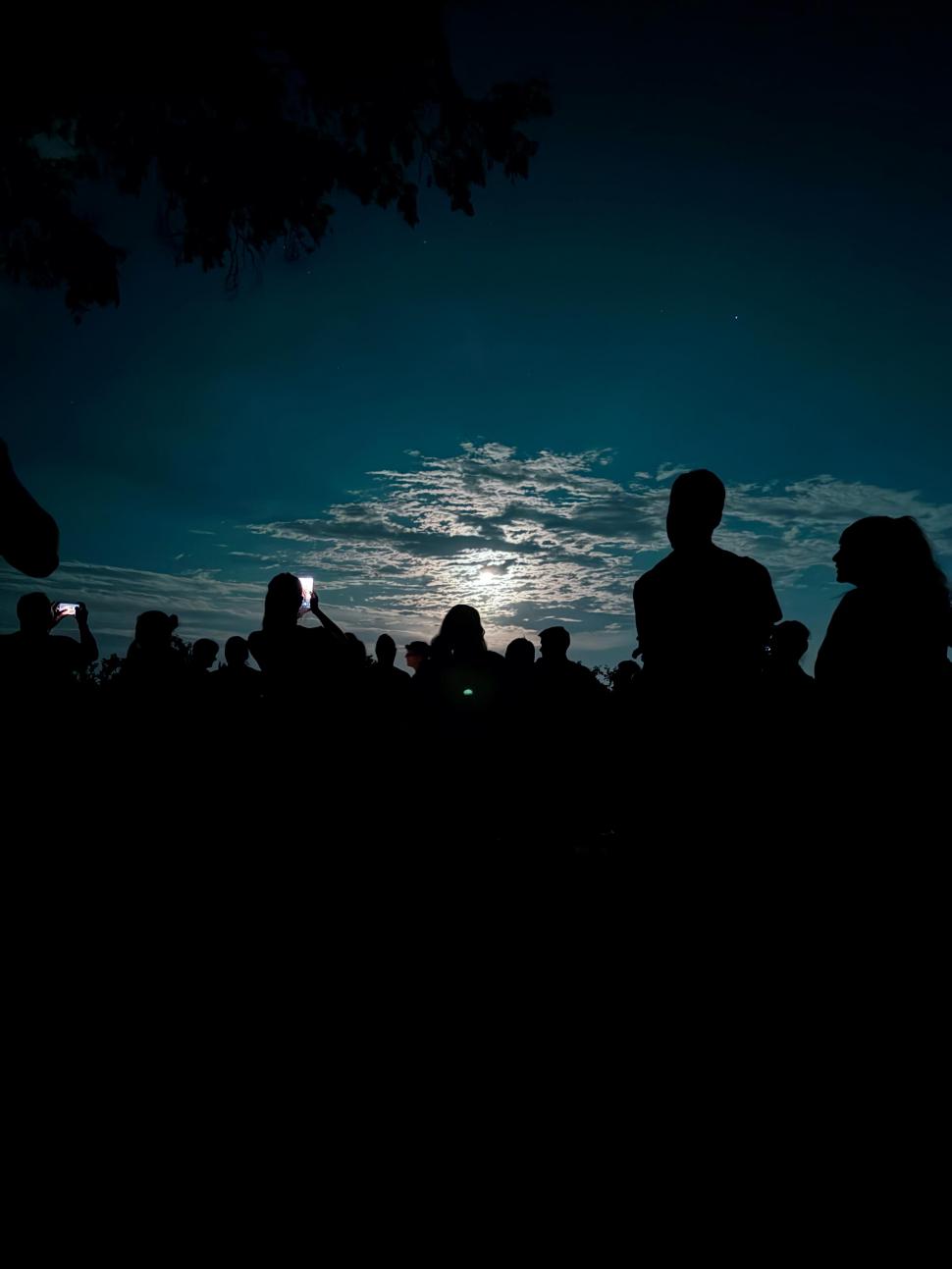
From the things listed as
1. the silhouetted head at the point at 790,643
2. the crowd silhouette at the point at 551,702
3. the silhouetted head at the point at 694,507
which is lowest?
the crowd silhouette at the point at 551,702

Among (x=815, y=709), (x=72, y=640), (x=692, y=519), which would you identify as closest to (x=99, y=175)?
(x=72, y=640)

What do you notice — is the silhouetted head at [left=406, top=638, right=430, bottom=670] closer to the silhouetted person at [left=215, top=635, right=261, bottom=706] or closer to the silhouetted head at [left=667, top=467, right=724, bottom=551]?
the silhouetted person at [left=215, top=635, right=261, bottom=706]

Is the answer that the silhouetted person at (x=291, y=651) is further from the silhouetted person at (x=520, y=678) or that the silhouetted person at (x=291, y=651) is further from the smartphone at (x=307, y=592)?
the silhouetted person at (x=520, y=678)

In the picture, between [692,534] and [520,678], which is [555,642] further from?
[692,534]

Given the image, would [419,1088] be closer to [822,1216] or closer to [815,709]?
[822,1216]

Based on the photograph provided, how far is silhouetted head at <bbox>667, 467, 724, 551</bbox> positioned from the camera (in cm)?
310

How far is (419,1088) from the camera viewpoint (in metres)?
2.44

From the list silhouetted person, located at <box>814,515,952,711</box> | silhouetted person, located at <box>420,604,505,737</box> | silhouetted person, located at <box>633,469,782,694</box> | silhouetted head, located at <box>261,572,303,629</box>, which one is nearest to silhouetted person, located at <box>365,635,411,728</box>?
silhouetted person, located at <box>420,604,505,737</box>

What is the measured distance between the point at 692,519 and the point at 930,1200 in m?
2.40

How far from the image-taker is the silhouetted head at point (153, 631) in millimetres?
4305

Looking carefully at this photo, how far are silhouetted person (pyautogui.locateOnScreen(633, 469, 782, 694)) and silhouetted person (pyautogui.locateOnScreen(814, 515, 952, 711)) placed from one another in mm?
338

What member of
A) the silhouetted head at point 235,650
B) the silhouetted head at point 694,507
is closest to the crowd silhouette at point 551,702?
the silhouetted head at point 694,507

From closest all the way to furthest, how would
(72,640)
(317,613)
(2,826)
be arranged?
1. (2,826)
2. (72,640)
3. (317,613)

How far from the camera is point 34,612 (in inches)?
173
